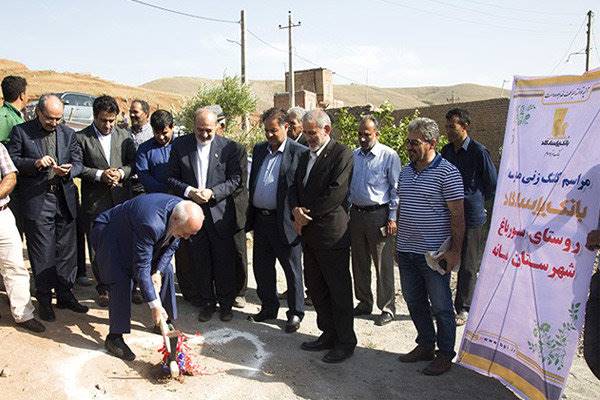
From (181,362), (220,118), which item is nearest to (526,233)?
(181,362)

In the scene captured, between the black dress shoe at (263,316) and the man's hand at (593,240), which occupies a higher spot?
the man's hand at (593,240)

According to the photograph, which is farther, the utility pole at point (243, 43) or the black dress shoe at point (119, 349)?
the utility pole at point (243, 43)

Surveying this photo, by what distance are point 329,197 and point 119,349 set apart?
6.85 feet

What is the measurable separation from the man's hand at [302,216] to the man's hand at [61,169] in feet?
6.90

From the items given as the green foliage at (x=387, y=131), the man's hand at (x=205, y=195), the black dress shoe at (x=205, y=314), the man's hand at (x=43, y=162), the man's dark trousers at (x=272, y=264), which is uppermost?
the green foliage at (x=387, y=131)

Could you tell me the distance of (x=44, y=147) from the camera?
15.7ft

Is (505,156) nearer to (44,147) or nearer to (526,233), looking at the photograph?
(526,233)

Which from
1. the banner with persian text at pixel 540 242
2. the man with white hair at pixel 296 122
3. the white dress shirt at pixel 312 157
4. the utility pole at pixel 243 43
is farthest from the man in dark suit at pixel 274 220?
the utility pole at pixel 243 43

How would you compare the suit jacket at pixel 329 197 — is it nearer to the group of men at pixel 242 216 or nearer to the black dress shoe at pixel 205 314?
the group of men at pixel 242 216

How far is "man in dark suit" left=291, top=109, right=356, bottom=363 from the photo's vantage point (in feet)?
14.4

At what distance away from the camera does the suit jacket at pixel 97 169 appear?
5.27m

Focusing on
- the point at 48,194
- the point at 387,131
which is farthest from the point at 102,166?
the point at 387,131

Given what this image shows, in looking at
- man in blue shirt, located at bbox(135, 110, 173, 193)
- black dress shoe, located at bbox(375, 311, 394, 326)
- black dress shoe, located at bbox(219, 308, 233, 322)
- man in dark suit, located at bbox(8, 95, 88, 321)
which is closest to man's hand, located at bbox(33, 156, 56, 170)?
man in dark suit, located at bbox(8, 95, 88, 321)

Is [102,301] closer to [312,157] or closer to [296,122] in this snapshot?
[312,157]
